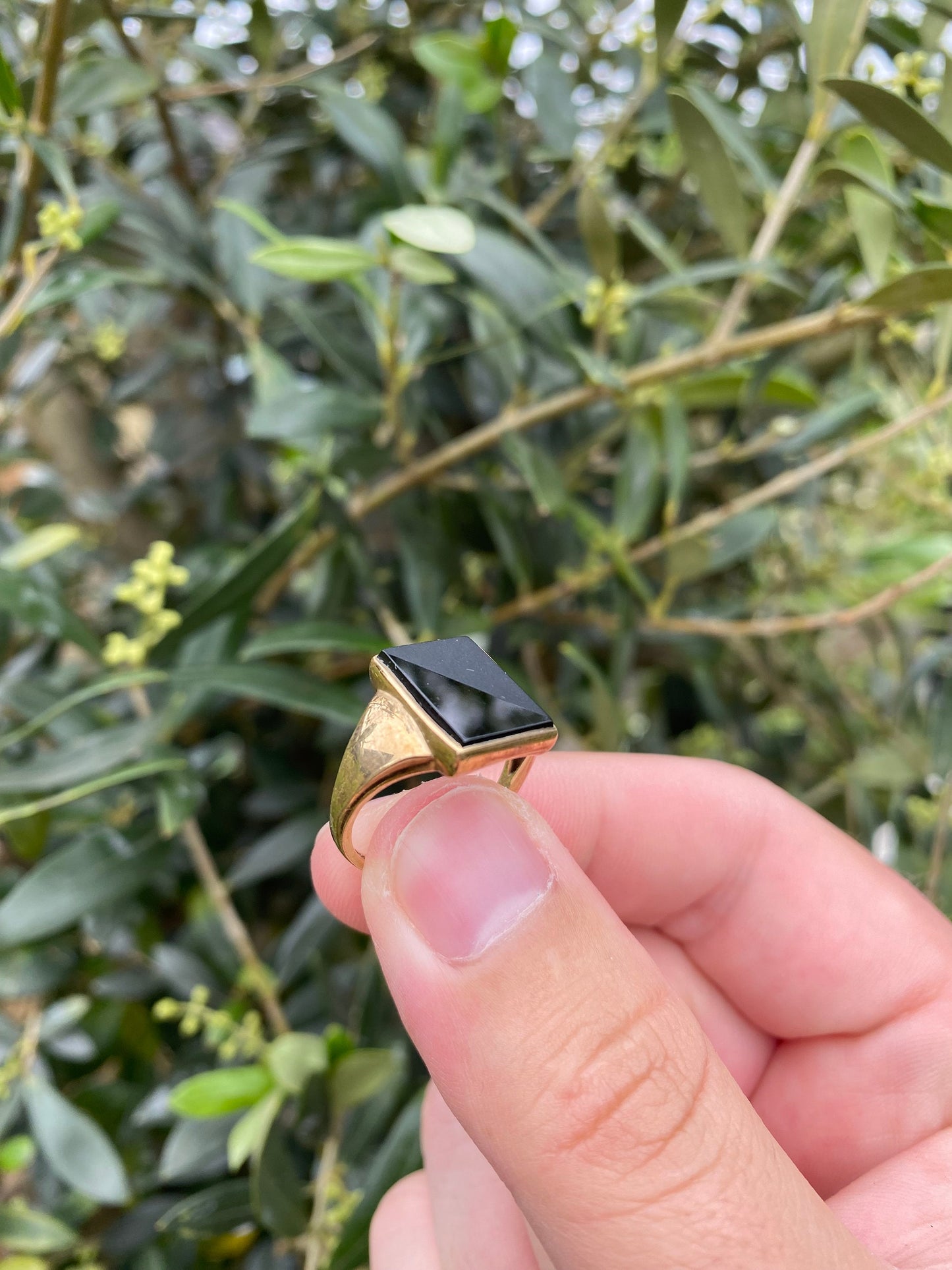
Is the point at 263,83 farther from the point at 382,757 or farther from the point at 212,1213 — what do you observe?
the point at 212,1213

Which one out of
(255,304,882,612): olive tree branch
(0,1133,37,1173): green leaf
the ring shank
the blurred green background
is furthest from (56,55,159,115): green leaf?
(0,1133,37,1173): green leaf

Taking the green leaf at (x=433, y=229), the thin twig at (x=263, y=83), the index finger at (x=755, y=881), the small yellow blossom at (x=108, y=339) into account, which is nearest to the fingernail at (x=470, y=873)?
the index finger at (x=755, y=881)

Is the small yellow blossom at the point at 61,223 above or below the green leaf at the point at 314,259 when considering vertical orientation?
above

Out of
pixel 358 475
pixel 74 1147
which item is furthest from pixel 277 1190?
pixel 358 475

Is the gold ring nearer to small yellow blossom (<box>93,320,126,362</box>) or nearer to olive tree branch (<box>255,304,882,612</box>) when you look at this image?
olive tree branch (<box>255,304,882,612</box>)

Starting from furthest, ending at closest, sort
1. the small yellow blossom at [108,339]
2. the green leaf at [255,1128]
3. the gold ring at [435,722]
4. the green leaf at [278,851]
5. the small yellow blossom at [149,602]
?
the small yellow blossom at [108,339] → the green leaf at [278,851] → the small yellow blossom at [149,602] → the green leaf at [255,1128] → the gold ring at [435,722]

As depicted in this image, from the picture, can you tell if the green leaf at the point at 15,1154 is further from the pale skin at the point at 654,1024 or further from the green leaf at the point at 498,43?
the green leaf at the point at 498,43

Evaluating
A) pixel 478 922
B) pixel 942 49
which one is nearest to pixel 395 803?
pixel 478 922
